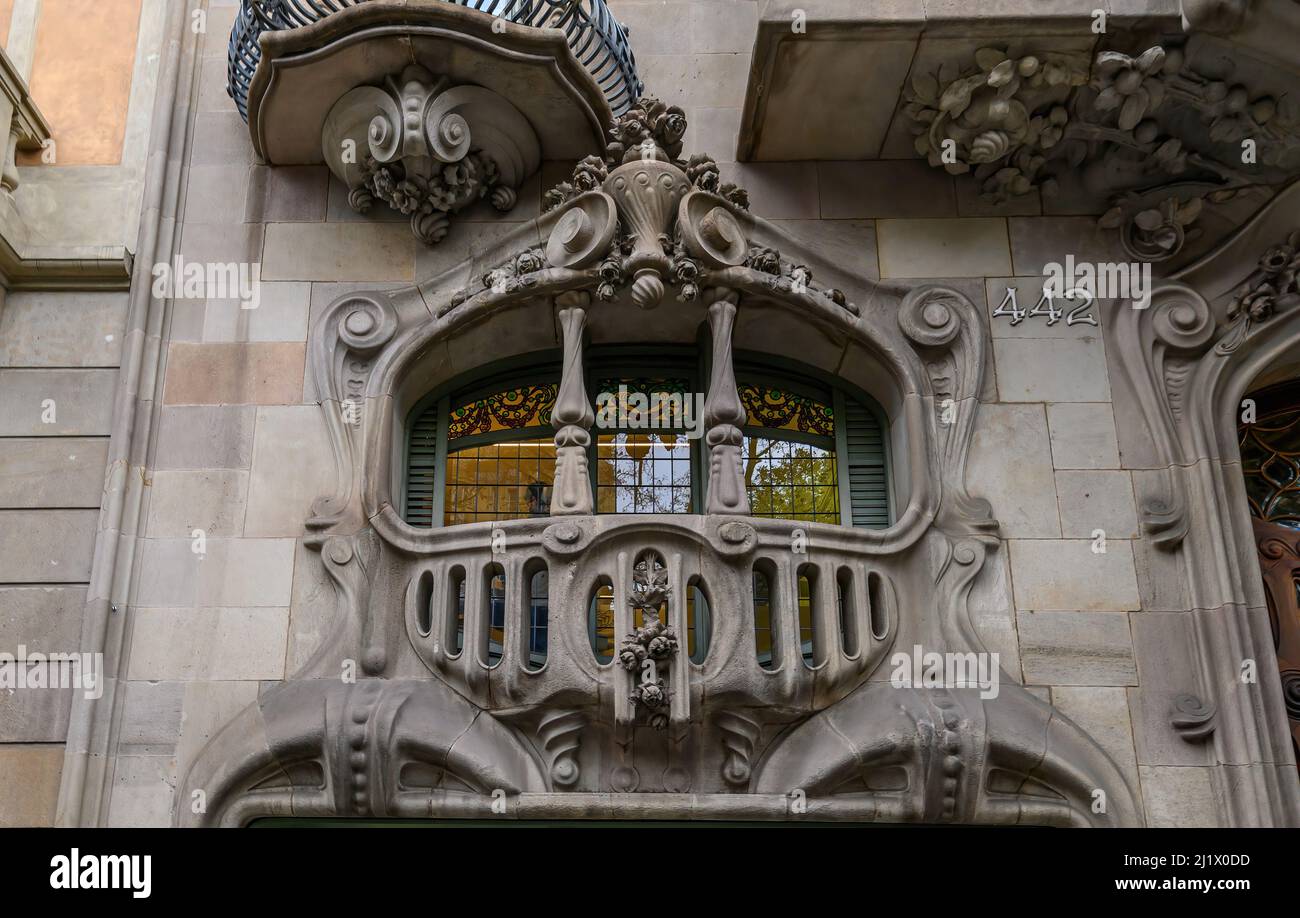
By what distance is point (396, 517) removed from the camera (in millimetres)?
8648

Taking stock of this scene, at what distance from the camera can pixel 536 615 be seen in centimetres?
895

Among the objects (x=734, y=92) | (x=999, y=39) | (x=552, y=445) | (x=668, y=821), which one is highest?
(x=734, y=92)

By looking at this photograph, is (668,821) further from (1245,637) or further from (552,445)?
(1245,637)

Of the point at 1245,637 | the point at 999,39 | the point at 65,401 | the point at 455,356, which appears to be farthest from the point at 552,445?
the point at 1245,637

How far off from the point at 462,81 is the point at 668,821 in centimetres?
494

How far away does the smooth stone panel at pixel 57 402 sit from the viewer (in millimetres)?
9008

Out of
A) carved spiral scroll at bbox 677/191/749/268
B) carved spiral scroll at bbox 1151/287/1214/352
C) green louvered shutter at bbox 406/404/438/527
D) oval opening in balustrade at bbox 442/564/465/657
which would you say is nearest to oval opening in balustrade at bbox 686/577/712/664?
oval opening in balustrade at bbox 442/564/465/657

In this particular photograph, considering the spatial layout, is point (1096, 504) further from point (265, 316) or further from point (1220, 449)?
point (265, 316)

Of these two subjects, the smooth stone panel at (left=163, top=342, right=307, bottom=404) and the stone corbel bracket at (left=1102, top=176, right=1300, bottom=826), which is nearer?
the stone corbel bracket at (left=1102, top=176, right=1300, bottom=826)

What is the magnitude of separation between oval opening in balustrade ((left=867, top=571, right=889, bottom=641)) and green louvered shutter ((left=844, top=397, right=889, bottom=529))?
0.71 m

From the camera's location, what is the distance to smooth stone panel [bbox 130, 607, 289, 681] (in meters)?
8.32

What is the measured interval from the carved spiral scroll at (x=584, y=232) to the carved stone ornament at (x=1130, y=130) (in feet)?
7.03

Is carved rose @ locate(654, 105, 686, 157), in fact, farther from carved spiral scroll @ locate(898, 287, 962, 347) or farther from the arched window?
carved spiral scroll @ locate(898, 287, 962, 347)

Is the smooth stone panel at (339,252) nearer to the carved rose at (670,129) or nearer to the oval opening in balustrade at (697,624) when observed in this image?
the carved rose at (670,129)
